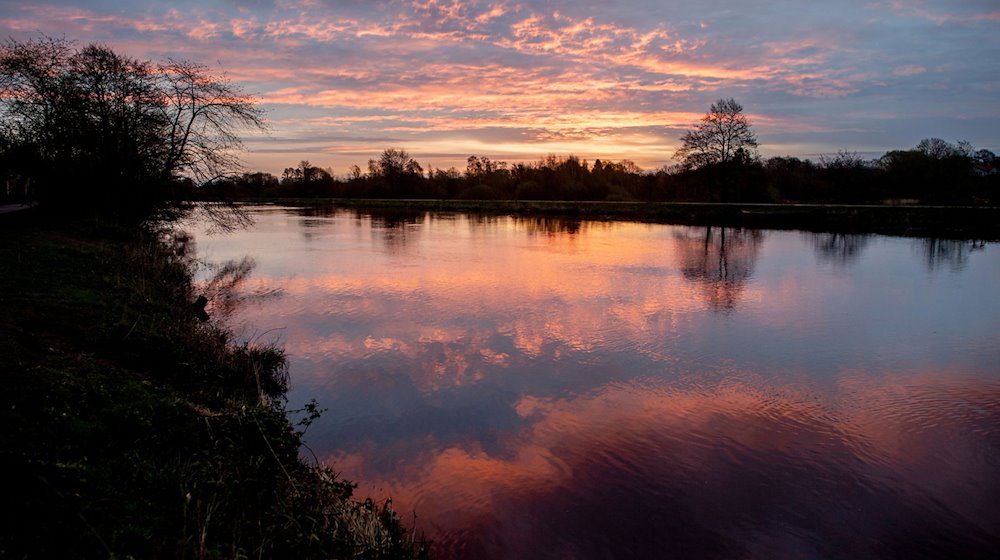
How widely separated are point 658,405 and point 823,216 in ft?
141

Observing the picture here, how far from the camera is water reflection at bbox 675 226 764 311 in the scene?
18.9m

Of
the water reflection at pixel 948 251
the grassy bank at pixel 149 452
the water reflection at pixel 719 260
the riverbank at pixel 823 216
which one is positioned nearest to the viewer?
the grassy bank at pixel 149 452

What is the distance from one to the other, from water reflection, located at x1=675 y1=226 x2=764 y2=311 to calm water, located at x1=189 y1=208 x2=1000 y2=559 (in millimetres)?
440

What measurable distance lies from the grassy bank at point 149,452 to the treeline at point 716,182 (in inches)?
652

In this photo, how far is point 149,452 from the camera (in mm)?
5969

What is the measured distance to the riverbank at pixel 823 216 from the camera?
38744 mm

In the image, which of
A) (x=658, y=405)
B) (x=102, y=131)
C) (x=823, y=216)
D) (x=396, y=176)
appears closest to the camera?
(x=658, y=405)

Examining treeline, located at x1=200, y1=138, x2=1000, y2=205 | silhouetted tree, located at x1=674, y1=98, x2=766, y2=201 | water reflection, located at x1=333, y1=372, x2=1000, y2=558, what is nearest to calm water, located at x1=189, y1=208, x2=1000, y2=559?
water reflection, located at x1=333, y1=372, x2=1000, y2=558

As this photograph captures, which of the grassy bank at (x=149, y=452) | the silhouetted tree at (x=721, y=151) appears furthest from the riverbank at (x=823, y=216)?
the grassy bank at (x=149, y=452)

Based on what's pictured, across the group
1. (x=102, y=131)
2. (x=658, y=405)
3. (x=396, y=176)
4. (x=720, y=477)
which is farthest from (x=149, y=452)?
(x=396, y=176)

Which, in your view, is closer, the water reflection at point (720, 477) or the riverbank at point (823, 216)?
the water reflection at point (720, 477)

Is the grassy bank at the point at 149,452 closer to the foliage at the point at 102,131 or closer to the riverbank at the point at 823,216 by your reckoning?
the foliage at the point at 102,131

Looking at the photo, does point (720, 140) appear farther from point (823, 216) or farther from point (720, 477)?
point (720, 477)

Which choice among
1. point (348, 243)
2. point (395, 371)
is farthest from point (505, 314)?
point (348, 243)
